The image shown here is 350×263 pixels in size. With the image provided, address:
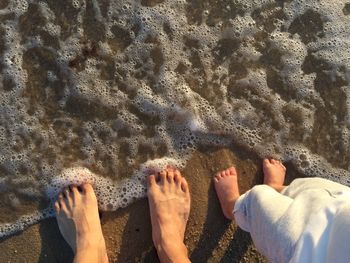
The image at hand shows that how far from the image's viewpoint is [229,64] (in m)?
2.48

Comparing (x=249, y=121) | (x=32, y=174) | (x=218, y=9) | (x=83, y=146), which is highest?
(x=218, y=9)

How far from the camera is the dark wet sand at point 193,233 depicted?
7.51ft

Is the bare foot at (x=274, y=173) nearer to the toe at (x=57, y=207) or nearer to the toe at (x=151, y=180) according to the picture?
the toe at (x=151, y=180)

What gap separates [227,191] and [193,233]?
0.29 meters

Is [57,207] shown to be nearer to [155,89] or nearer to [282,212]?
[155,89]

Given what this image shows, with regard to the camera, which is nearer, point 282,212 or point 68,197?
point 282,212

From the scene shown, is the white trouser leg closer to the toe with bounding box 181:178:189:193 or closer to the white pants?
the white pants

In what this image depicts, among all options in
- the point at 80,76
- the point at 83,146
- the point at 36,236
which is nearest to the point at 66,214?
the point at 36,236

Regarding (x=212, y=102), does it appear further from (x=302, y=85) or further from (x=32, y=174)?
(x=32, y=174)

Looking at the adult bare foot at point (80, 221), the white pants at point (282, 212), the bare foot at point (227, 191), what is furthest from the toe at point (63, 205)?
the white pants at point (282, 212)

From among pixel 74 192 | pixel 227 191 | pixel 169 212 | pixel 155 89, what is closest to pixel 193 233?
pixel 169 212

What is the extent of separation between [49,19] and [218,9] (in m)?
0.92

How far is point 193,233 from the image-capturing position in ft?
7.77

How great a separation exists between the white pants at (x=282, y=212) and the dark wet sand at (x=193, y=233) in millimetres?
350
